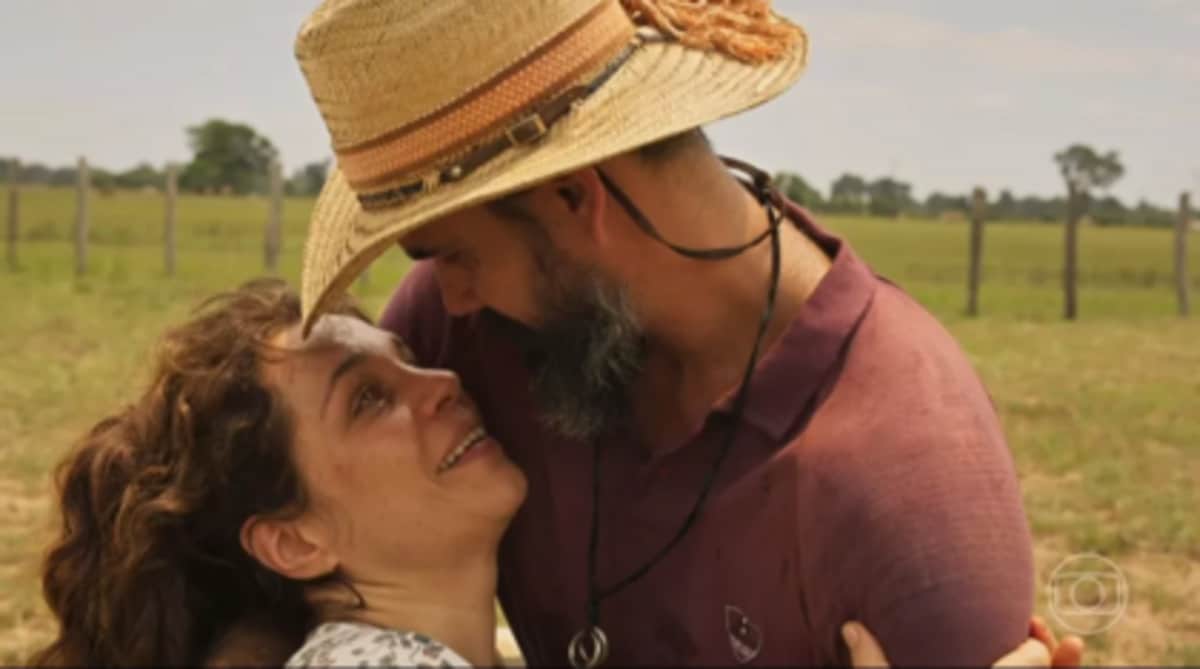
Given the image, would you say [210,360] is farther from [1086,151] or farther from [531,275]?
[1086,151]

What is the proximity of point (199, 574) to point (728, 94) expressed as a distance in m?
1.25

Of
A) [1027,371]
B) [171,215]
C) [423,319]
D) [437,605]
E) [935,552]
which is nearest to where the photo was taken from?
[935,552]

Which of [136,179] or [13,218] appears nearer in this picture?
[13,218]

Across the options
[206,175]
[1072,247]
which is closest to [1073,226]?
[1072,247]

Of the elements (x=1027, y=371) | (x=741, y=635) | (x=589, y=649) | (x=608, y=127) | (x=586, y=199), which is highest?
(x=608, y=127)

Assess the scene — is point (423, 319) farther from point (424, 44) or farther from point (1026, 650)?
point (1026, 650)

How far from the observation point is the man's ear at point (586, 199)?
227 centimetres

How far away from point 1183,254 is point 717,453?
18.4 meters

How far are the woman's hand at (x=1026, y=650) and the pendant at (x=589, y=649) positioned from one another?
0.52 meters

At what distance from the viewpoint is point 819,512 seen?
6.97ft

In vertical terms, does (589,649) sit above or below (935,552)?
below

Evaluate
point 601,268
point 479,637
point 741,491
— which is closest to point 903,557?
point 741,491

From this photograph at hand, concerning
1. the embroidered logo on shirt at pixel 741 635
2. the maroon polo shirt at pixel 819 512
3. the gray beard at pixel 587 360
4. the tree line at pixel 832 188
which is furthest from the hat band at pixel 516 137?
the tree line at pixel 832 188

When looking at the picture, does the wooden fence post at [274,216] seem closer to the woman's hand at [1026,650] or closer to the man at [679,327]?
the man at [679,327]
